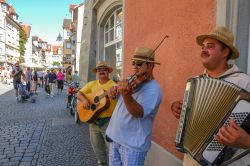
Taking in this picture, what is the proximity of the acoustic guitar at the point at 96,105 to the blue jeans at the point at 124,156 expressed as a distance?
1.08 metres

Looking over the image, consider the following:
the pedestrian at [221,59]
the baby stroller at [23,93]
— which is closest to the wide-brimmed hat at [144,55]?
the pedestrian at [221,59]

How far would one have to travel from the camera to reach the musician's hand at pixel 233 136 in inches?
70.1

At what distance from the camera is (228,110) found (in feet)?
6.19

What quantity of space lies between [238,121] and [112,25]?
7.74 meters

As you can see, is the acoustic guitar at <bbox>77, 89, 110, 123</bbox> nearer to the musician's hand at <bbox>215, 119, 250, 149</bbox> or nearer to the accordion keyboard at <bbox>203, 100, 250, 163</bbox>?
the accordion keyboard at <bbox>203, 100, 250, 163</bbox>

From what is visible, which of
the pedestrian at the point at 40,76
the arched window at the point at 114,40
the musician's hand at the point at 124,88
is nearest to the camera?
the musician's hand at the point at 124,88

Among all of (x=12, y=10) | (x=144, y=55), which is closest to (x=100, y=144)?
(x=144, y=55)

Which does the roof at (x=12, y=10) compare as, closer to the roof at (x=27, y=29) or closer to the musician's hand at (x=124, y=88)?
the roof at (x=27, y=29)

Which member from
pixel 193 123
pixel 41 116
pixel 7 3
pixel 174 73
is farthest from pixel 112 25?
pixel 7 3

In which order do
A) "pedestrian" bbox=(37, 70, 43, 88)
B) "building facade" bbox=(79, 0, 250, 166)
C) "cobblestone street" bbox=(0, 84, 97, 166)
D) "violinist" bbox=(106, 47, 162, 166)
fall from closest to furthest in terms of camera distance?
"violinist" bbox=(106, 47, 162, 166)
"building facade" bbox=(79, 0, 250, 166)
"cobblestone street" bbox=(0, 84, 97, 166)
"pedestrian" bbox=(37, 70, 43, 88)

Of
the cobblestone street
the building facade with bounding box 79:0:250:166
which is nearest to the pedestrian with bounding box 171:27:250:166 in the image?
the building facade with bounding box 79:0:250:166

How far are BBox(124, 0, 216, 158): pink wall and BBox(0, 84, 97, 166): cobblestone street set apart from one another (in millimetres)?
1758

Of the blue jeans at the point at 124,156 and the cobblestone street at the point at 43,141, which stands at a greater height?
the blue jeans at the point at 124,156

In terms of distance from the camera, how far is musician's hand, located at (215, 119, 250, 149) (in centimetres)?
178
